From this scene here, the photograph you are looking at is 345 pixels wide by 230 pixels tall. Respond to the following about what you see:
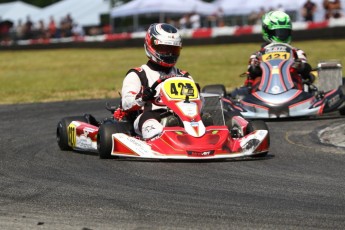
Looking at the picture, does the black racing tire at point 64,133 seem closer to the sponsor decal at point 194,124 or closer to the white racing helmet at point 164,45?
the white racing helmet at point 164,45

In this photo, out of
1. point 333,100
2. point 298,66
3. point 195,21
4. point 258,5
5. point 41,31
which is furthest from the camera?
point 41,31

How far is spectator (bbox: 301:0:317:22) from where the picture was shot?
29781mm

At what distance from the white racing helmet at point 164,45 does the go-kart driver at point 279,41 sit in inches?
157

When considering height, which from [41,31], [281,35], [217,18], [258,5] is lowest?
[41,31]

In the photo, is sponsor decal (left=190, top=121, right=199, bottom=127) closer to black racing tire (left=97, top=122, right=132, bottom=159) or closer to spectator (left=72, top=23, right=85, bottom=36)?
black racing tire (left=97, top=122, right=132, bottom=159)

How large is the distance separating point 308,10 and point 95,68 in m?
7.05

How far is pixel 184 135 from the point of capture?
878cm

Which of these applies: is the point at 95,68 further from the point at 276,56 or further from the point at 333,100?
the point at 333,100

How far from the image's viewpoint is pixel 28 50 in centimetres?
4038

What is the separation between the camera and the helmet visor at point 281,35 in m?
14.3

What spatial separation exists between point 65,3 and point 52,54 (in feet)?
44.7

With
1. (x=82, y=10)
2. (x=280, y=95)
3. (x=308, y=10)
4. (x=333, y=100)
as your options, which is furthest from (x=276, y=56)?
(x=82, y=10)

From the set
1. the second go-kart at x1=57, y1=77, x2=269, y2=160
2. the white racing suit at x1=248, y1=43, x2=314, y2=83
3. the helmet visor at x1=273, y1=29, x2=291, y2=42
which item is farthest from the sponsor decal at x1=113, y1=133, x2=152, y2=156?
the helmet visor at x1=273, y1=29, x2=291, y2=42

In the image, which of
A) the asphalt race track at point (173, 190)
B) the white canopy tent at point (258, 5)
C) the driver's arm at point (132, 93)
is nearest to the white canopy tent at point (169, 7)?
the white canopy tent at point (258, 5)
